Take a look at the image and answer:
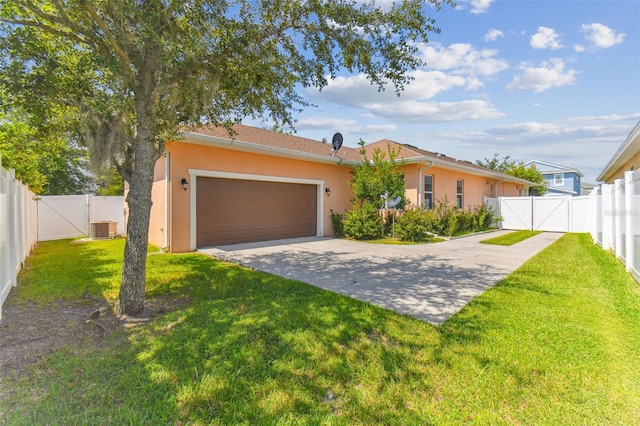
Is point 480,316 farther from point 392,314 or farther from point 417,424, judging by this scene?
point 417,424

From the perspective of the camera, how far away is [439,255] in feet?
27.3

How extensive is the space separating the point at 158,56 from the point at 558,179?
Result: 39.2 meters

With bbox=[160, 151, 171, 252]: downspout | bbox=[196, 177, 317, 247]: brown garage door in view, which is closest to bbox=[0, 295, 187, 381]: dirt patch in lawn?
bbox=[160, 151, 171, 252]: downspout

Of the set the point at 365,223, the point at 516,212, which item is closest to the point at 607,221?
the point at 365,223

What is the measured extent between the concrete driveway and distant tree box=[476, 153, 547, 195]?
69.6 ft

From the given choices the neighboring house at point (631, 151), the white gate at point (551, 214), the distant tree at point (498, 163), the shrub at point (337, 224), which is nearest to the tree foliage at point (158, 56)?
the neighboring house at point (631, 151)

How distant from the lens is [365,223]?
1155 centimetres

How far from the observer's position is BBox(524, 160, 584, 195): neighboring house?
103 feet

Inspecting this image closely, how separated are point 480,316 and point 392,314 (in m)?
1.09

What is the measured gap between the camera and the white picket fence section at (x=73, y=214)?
11.4 m

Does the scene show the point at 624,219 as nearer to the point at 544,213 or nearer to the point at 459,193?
the point at 459,193

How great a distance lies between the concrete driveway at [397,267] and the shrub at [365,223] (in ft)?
3.26

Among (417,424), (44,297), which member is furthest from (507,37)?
(44,297)

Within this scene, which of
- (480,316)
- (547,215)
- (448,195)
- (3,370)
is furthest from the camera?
(547,215)
